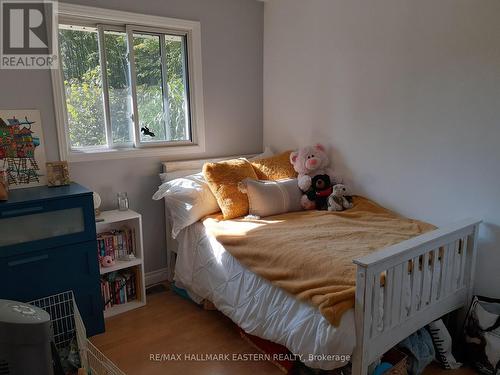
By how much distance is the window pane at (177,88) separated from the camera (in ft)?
9.73

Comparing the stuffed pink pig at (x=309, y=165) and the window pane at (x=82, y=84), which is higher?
the window pane at (x=82, y=84)

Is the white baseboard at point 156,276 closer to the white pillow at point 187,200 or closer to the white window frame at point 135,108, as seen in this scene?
the white pillow at point 187,200

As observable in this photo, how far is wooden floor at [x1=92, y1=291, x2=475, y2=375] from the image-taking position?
2008 mm

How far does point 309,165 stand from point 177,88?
1.24m

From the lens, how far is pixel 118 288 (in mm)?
2600

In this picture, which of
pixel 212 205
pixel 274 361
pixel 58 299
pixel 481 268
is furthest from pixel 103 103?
pixel 481 268

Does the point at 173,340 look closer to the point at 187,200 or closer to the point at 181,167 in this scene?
the point at 187,200

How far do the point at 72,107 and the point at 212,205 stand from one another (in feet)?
3.84

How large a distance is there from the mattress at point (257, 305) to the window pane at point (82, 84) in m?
0.99

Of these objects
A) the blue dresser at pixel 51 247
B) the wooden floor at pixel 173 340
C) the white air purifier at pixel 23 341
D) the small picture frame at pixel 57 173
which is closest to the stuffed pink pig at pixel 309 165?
the wooden floor at pixel 173 340

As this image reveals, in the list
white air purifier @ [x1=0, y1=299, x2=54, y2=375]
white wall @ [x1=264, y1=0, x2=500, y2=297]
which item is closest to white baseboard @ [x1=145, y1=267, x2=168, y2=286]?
white wall @ [x1=264, y1=0, x2=500, y2=297]

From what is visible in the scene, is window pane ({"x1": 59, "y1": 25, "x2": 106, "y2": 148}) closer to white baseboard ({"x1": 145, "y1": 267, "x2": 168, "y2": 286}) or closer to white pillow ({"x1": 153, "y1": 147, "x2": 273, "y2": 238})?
white pillow ({"x1": 153, "y1": 147, "x2": 273, "y2": 238})

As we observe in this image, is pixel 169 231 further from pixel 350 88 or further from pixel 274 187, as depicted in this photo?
pixel 350 88

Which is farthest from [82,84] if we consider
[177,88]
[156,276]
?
[156,276]
